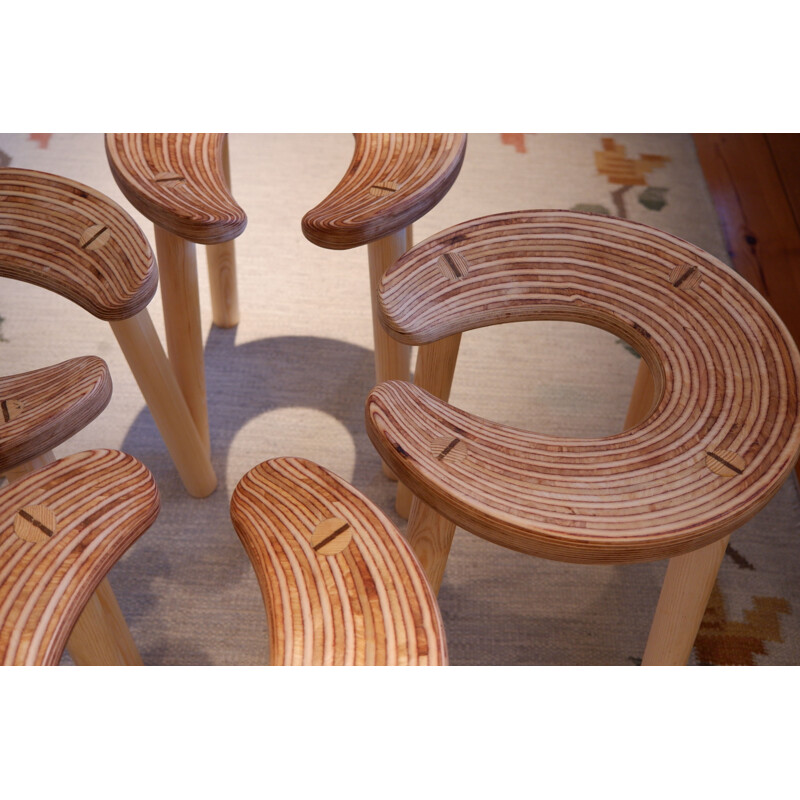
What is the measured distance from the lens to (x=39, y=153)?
2160 mm

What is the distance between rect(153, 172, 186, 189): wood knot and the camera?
46.6 inches

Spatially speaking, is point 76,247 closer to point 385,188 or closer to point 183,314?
point 183,314

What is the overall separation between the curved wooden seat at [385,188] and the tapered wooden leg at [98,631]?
471mm

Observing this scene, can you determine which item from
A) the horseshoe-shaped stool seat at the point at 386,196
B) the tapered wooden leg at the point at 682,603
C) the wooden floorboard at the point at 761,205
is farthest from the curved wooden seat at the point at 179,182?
the wooden floorboard at the point at 761,205

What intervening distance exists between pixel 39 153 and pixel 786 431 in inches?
77.1

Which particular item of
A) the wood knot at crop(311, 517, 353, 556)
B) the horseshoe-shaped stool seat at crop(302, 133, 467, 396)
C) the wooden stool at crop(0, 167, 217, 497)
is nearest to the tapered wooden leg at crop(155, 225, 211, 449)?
the wooden stool at crop(0, 167, 217, 497)

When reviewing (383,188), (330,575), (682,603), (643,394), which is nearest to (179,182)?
(383,188)

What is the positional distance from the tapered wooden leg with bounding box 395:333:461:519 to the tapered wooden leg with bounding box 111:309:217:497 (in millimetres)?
387

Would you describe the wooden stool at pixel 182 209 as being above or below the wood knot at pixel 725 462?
above

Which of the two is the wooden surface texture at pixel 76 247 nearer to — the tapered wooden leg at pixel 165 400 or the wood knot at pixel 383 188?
the tapered wooden leg at pixel 165 400

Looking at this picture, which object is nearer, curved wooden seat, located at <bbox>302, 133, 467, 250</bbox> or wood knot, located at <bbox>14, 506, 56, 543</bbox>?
wood knot, located at <bbox>14, 506, 56, 543</bbox>

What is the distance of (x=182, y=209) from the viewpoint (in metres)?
1.12

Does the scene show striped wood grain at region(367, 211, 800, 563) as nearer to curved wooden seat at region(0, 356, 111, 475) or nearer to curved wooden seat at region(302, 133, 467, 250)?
curved wooden seat at region(302, 133, 467, 250)

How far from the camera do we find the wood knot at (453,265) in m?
1.07
